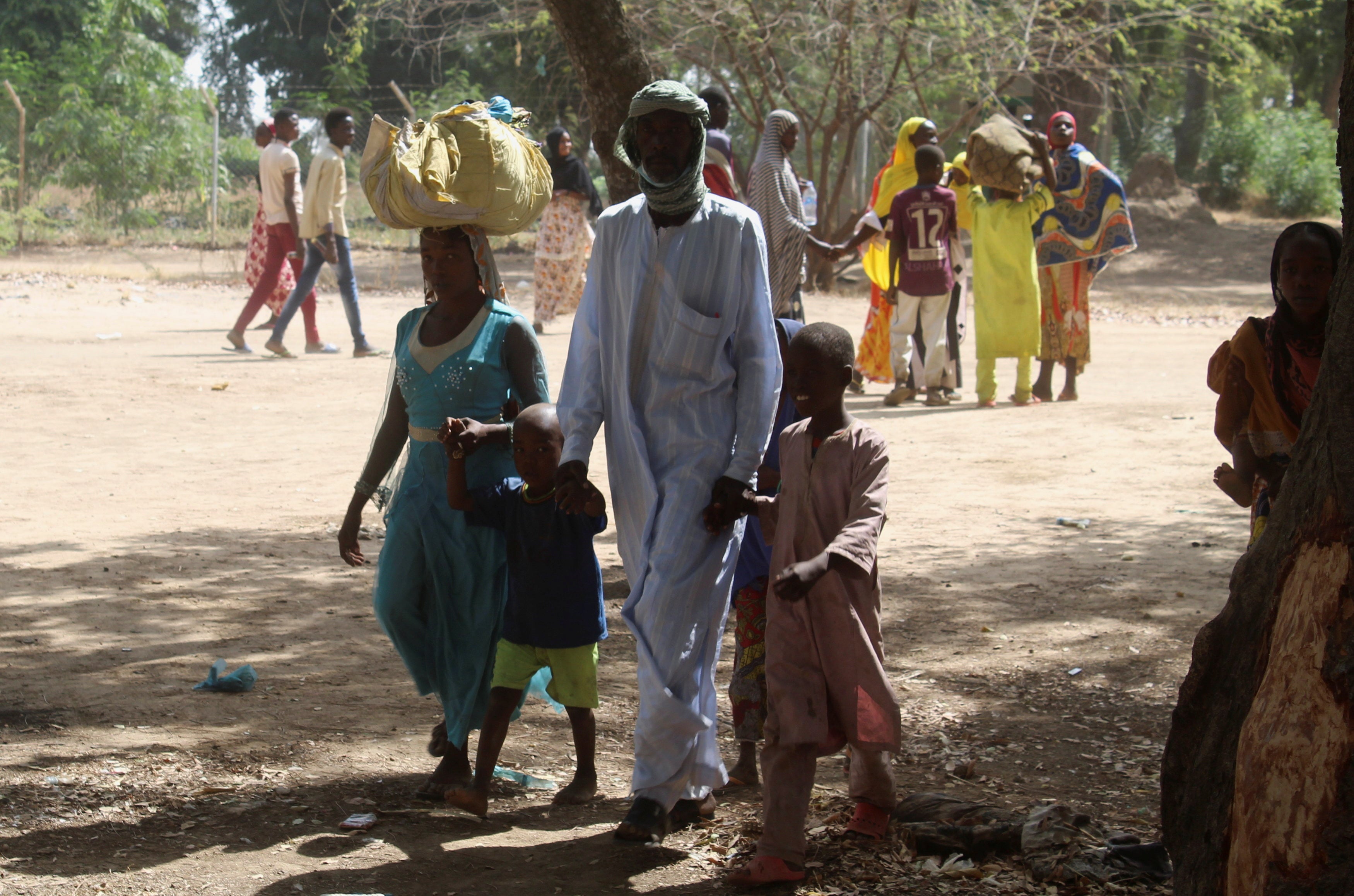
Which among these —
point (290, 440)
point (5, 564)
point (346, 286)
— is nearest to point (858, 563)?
point (5, 564)

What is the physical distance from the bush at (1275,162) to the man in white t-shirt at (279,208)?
22.3 m

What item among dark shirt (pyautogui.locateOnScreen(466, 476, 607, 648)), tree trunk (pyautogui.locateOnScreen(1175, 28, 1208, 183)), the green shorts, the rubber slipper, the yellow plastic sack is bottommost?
the rubber slipper

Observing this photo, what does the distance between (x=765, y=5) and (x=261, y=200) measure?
7896mm

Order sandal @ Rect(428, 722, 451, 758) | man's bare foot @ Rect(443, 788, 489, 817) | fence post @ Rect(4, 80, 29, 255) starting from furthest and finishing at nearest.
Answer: fence post @ Rect(4, 80, 29, 255), sandal @ Rect(428, 722, 451, 758), man's bare foot @ Rect(443, 788, 489, 817)

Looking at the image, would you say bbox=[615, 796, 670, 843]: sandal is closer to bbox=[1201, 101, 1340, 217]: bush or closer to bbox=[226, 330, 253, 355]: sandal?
bbox=[226, 330, 253, 355]: sandal

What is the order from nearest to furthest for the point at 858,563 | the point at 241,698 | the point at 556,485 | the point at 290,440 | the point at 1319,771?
the point at 1319,771 < the point at 858,563 < the point at 556,485 < the point at 241,698 < the point at 290,440

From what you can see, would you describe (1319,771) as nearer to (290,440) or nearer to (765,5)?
(290,440)

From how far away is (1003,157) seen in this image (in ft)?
32.9

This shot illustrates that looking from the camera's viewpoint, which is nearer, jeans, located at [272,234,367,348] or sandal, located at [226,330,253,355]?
jeans, located at [272,234,367,348]

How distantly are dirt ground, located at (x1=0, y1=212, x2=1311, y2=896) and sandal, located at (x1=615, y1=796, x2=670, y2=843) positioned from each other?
0.06 meters

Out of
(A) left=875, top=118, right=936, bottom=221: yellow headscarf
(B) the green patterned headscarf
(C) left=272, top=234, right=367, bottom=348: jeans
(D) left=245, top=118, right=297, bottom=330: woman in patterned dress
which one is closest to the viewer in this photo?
(B) the green patterned headscarf

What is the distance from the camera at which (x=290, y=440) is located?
363 inches

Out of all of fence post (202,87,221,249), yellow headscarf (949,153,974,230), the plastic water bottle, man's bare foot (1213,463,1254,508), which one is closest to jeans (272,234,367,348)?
the plastic water bottle

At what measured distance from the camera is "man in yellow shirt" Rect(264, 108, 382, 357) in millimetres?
12016
